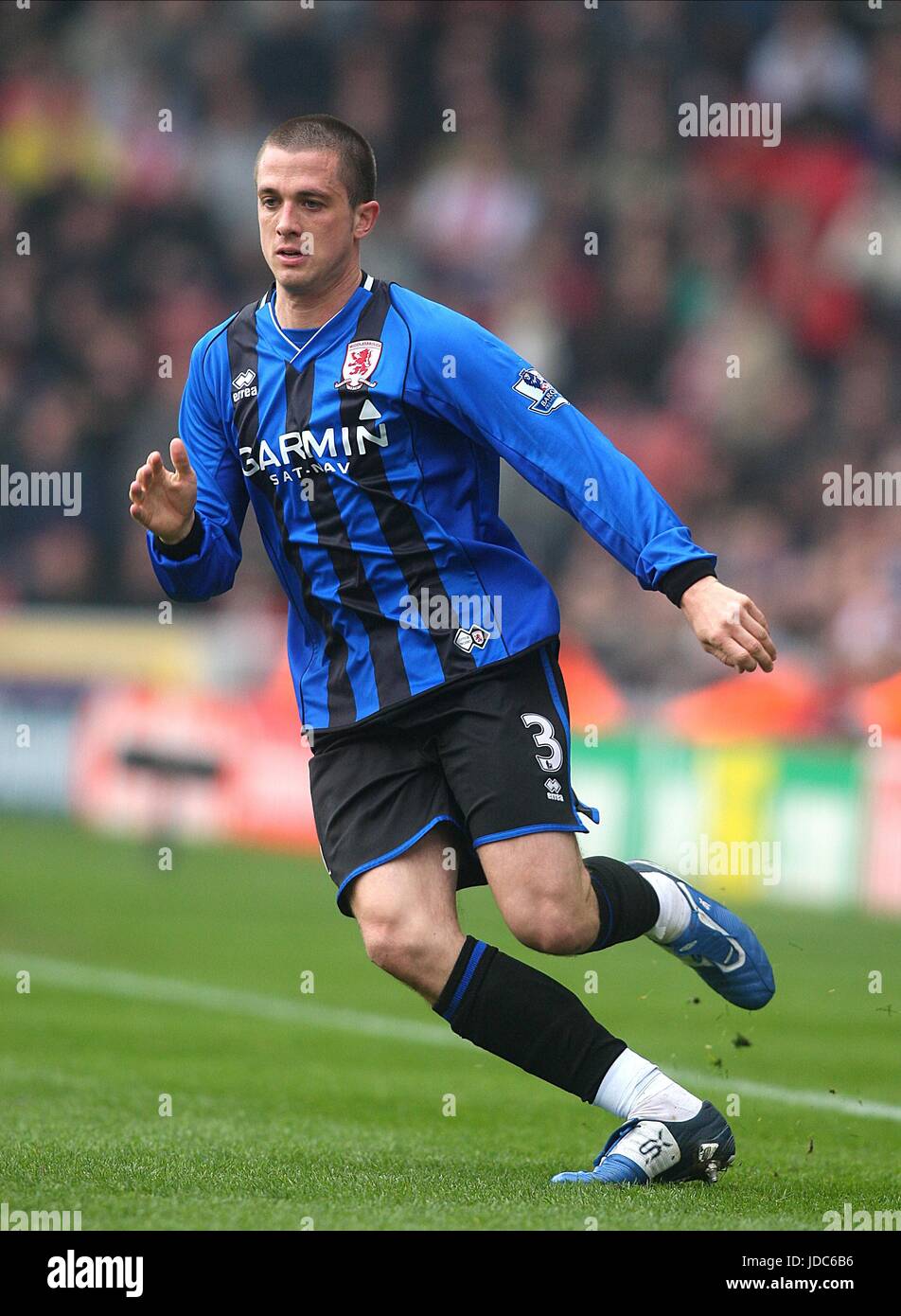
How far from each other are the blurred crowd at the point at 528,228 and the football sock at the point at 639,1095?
27.0ft

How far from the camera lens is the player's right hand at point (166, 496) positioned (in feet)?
13.9

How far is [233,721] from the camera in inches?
492

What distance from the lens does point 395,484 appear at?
4.33m

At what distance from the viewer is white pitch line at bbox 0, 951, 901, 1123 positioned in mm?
5742

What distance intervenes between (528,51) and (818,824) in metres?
8.08

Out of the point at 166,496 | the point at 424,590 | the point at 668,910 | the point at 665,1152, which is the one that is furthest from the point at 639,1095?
the point at 166,496

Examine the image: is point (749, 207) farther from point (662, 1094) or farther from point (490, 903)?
point (662, 1094)

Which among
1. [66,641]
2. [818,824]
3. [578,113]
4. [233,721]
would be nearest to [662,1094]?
[818,824]

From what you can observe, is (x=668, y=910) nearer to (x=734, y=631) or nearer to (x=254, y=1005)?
(x=734, y=631)

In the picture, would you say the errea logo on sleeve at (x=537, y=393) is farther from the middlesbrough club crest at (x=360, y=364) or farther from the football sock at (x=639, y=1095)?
the football sock at (x=639, y=1095)

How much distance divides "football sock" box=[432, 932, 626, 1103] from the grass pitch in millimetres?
249

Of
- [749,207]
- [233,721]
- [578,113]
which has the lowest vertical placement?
[233,721]

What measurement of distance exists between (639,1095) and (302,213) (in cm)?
201

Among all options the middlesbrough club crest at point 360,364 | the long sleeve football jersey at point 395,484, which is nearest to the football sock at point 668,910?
the long sleeve football jersey at point 395,484
